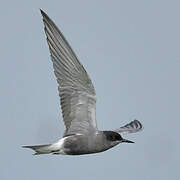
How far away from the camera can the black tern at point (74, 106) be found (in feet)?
50.0

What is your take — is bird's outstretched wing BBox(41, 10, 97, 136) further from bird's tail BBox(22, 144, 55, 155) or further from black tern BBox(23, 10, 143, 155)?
bird's tail BBox(22, 144, 55, 155)

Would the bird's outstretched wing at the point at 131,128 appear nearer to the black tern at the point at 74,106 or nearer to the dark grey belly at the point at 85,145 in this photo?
the black tern at the point at 74,106

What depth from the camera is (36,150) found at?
1515cm

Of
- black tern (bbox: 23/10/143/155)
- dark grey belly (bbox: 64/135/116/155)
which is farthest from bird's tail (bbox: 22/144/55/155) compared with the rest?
dark grey belly (bbox: 64/135/116/155)

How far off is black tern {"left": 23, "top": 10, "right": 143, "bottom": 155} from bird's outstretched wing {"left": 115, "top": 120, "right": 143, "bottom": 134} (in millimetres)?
1648

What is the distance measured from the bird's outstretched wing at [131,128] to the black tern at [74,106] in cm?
165

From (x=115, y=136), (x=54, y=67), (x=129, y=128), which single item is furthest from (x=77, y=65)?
(x=129, y=128)

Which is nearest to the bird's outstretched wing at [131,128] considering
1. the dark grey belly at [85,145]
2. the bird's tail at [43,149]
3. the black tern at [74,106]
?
the black tern at [74,106]

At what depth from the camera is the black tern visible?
15242mm

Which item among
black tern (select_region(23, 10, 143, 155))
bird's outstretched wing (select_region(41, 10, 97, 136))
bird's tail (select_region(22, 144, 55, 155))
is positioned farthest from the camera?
bird's outstretched wing (select_region(41, 10, 97, 136))

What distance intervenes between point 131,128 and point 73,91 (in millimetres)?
2533

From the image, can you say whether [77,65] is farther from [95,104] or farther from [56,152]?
[56,152]

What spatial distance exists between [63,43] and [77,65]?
0.61 m

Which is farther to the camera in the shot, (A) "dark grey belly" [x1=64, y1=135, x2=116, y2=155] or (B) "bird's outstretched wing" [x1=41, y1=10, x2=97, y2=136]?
(B) "bird's outstretched wing" [x1=41, y1=10, x2=97, y2=136]
